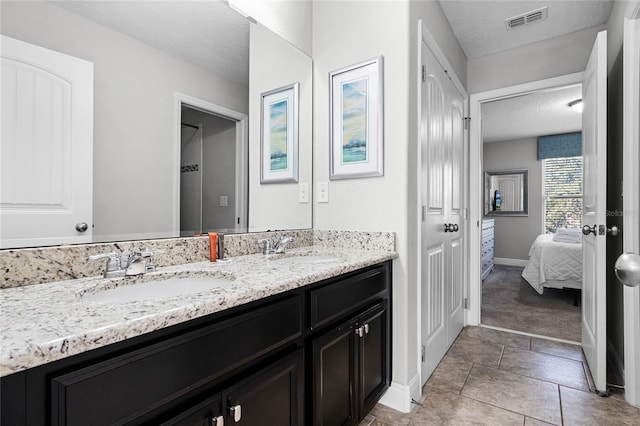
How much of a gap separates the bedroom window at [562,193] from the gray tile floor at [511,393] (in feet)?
13.8

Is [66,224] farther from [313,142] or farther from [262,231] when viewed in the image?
[313,142]

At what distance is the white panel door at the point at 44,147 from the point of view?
91 cm

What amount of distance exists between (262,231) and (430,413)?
1.31 m

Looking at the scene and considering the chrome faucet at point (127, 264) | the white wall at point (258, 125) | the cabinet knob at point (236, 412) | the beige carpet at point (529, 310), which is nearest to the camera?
the cabinet knob at point (236, 412)

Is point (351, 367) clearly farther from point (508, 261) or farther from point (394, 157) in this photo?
point (508, 261)

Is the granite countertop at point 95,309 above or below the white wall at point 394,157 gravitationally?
below

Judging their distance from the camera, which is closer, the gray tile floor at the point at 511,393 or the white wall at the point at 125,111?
the white wall at the point at 125,111

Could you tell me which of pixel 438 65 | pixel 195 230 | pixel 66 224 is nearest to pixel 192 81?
pixel 195 230

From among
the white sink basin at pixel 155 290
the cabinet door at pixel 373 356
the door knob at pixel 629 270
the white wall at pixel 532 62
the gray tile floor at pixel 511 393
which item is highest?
the white wall at pixel 532 62

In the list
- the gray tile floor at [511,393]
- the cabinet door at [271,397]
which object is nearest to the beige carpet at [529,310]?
the gray tile floor at [511,393]

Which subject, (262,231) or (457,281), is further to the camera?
(457,281)

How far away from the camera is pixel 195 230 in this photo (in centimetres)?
145

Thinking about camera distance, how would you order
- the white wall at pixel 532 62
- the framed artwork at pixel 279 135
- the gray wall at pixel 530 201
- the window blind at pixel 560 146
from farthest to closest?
1. the gray wall at pixel 530 201
2. the window blind at pixel 560 146
3. the white wall at pixel 532 62
4. the framed artwork at pixel 279 135

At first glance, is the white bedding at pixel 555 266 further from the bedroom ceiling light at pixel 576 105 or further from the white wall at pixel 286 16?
the white wall at pixel 286 16
